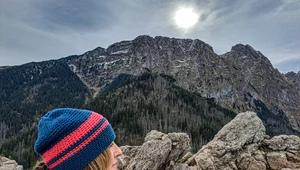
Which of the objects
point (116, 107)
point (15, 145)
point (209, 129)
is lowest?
point (15, 145)

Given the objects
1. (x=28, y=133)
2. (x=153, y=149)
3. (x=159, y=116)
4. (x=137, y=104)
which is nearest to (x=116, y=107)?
(x=137, y=104)

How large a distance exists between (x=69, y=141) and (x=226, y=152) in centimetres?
2290

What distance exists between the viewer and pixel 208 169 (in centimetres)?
2094

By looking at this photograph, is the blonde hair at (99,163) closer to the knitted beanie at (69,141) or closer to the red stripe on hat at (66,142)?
the knitted beanie at (69,141)

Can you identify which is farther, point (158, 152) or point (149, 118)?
point (149, 118)

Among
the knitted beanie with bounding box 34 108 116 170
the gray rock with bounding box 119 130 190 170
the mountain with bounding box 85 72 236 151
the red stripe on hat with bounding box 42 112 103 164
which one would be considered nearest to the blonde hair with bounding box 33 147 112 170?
the knitted beanie with bounding box 34 108 116 170

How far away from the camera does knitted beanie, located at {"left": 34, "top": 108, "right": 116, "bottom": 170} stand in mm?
2957

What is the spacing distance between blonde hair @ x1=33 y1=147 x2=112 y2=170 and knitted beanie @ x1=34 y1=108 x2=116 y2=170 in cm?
6

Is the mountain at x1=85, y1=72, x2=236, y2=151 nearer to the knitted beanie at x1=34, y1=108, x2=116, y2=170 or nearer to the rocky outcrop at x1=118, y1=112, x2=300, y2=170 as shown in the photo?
the rocky outcrop at x1=118, y1=112, x2=300, y2=170

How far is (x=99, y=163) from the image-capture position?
10.2ft

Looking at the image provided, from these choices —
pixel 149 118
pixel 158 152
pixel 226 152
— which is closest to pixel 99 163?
pixel 158 152

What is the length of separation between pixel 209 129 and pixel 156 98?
5156 cm

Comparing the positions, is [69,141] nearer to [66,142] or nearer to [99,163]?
[66,142]

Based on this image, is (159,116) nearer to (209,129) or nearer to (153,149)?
(209,129)
